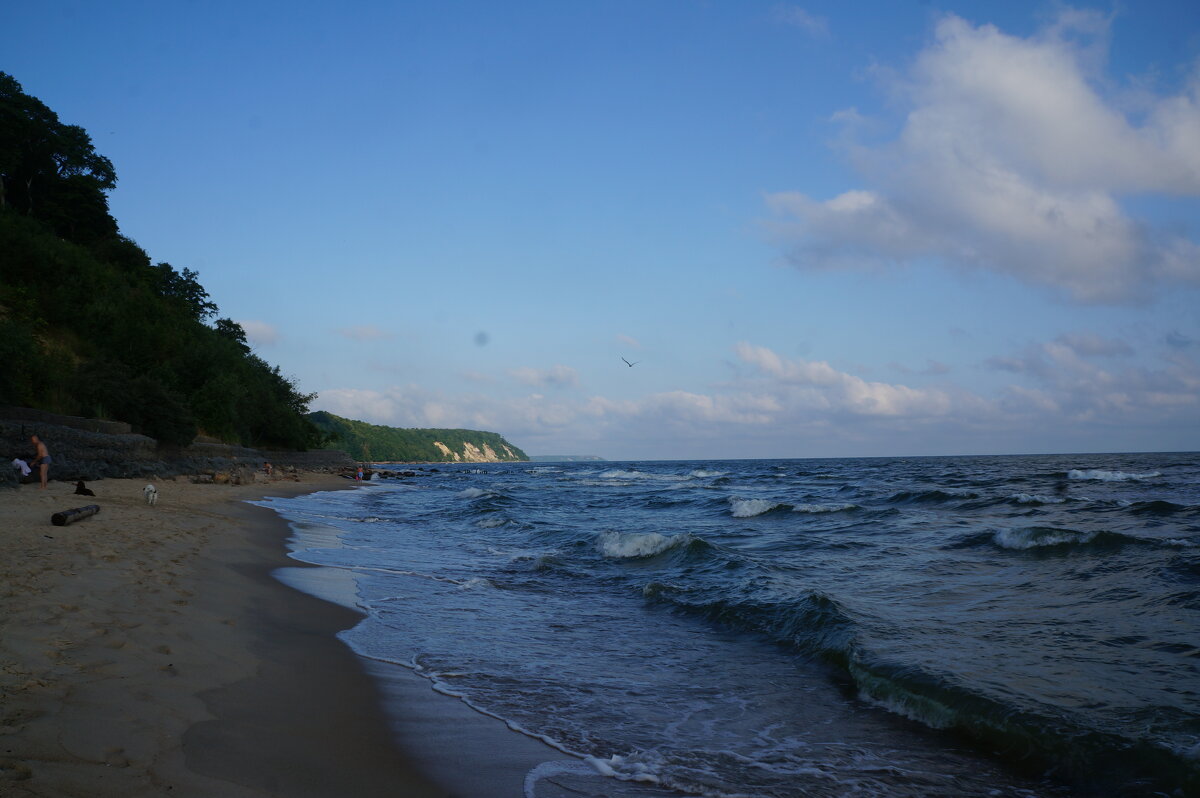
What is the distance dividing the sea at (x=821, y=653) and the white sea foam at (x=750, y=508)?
Answer: 696 cm

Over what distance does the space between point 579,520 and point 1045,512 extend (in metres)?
14.2

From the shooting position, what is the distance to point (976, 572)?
11.0m

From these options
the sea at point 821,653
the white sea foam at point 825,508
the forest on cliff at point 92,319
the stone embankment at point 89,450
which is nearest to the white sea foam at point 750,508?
the white sea foam at point 825,508

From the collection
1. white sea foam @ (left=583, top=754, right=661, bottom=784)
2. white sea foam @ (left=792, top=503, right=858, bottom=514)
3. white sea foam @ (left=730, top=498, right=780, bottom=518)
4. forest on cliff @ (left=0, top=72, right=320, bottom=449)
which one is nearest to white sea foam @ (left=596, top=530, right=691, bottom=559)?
white sea foam @ (left=730, top=498, right=780, bottom=518)

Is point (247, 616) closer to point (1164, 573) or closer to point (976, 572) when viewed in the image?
point (976, 572)

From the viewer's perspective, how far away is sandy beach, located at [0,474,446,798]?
325 cm

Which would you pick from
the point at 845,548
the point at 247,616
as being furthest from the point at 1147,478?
the point at 247,616

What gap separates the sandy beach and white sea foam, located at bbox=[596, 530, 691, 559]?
7406 mm

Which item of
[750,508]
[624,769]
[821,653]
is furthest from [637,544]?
[624,769]

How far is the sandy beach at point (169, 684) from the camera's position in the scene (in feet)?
10.6

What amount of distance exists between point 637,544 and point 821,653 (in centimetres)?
778

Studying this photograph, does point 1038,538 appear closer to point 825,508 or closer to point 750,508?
point 825,508

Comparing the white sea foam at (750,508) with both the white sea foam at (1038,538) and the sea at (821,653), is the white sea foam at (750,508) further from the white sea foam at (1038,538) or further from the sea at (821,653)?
the white sea foam at (1038,538)

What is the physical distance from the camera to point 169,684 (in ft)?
14.5
